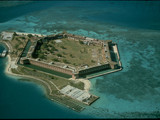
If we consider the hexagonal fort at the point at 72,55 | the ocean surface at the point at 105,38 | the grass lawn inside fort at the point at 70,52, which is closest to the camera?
the ocean surface at the point at 105,38

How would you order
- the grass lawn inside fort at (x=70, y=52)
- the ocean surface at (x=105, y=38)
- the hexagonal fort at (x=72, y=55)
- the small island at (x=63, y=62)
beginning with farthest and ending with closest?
the grass lawn inside fort at (x=70, y=52), the hexagonal fort at (x=72, y=55), the small island at (x=63, y=62), the ocean surface at (x=105, y=38)

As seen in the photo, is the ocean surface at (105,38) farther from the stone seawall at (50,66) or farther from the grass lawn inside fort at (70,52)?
the grass lawn inside fort at (70,52)

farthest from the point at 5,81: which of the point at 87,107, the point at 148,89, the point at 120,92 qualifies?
the point at 148,89

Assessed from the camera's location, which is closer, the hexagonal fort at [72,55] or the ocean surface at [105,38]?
the ocean surface at [105,38]

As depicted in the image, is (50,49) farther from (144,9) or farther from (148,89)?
(144,9)

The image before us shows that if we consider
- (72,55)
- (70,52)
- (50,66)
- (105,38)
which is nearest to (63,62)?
(50,66)

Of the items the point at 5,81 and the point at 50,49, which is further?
the point at 50,49

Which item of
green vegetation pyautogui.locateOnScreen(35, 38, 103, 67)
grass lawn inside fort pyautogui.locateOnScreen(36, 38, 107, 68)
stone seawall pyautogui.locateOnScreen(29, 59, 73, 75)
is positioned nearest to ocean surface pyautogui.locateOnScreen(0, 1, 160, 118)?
stone seawall pyautogui.locateOnScreen(29, 59, 73, 75)

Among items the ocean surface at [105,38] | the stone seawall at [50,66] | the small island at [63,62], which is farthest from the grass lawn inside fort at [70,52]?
the ocean surface at [105,38]
